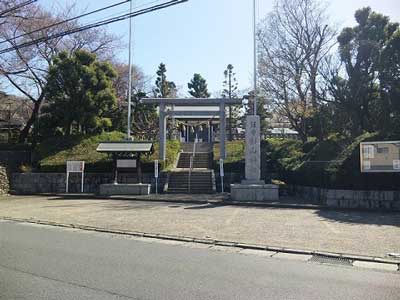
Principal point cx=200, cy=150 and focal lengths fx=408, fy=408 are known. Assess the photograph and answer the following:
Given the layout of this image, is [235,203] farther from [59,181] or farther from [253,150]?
[59,181]

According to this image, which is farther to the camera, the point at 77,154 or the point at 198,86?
the point at 198,86

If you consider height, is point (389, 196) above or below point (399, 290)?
above

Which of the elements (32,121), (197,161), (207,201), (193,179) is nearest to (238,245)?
(207,201)

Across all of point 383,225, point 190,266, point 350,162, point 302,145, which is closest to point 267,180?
point 302,145

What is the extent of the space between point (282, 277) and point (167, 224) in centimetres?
639

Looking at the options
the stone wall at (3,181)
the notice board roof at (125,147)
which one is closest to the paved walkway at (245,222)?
the notice board roof at (125,147)

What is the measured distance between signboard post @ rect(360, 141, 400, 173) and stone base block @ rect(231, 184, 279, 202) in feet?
14.4

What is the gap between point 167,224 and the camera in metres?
12.5

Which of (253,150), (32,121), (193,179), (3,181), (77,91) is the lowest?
(3,181)

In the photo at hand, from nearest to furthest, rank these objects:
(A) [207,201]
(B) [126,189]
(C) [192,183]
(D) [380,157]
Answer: (D) [380,157] < (A) [207,201] < (B) [126,189] < (C) [192,183]

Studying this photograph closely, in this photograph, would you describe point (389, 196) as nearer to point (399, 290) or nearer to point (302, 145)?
point (399, 290)

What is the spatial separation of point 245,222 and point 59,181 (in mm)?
15407

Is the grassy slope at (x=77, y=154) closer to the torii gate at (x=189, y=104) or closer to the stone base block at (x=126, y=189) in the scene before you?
the torii gate at (x=189, y=104)

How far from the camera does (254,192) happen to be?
18.6 metres
